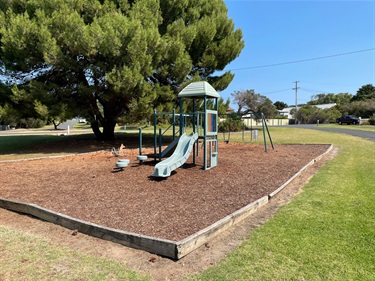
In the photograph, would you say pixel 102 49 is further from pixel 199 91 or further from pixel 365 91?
pixel 365 91

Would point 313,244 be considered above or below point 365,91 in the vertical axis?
below

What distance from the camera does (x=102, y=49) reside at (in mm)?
11656

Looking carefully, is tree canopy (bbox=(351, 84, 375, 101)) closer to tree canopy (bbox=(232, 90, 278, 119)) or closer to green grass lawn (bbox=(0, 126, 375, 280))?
tree canopy (bbox=(232, 90, 278, 119))

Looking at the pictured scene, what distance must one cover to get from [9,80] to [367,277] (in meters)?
15.9

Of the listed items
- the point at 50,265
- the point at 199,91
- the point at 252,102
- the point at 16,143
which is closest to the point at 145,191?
the point at 50,265

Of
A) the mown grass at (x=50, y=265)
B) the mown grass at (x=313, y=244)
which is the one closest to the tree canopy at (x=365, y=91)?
the mown grass at (x=313, y=244)

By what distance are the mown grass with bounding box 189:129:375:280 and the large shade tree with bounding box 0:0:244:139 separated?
943 centimetres

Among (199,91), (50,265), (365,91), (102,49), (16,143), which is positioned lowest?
(50,265)

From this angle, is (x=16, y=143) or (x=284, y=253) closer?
(x=284, y=253)

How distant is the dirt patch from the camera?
10.9ft

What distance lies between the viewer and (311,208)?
15.1 ft

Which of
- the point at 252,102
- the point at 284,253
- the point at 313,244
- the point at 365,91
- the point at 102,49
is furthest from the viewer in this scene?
the point at 365,91

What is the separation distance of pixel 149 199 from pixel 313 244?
2.95 metres

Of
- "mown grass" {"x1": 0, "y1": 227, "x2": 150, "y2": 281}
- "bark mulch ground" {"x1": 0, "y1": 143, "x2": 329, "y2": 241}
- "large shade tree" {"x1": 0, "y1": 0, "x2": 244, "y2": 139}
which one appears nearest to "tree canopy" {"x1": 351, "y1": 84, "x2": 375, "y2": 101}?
"large shade tree" {"x1": 0, "y1": 0, "x2": 244, "y2": 139}
